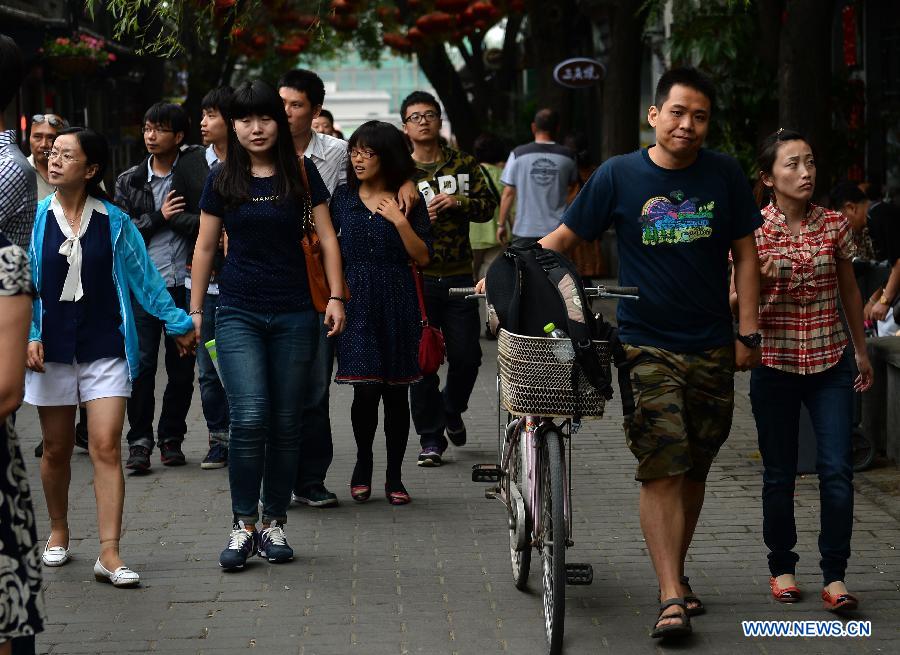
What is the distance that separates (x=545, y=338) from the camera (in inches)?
198

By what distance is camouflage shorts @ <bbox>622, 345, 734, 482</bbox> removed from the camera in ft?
17.1

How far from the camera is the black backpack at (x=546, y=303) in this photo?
5016 millimetres

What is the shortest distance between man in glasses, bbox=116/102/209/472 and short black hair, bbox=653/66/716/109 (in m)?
3.70

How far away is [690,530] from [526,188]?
8330 mm

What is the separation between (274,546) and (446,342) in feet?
8.16

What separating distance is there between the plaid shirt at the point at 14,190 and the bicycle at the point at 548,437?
1678 mm

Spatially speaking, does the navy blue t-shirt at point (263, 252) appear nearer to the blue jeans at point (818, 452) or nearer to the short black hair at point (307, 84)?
the short black hair at point (307, 84)

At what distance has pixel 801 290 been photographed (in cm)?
563

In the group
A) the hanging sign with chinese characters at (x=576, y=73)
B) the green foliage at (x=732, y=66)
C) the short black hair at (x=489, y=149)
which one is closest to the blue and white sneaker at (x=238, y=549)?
the green foliage at (x=732, y=66)

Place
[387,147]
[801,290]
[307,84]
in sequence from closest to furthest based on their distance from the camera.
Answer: [801,290], [387,147], [307,84]

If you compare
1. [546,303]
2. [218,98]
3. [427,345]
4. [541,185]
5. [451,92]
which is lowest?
[427,345]

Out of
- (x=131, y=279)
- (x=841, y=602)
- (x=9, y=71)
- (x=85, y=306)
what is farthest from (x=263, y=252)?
(x=841, y=602)

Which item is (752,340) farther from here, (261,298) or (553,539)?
(261,298)

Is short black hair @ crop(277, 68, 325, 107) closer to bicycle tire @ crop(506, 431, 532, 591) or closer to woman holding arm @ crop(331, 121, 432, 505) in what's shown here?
woman holding arm @ crop(331, 121, 432, 505)
